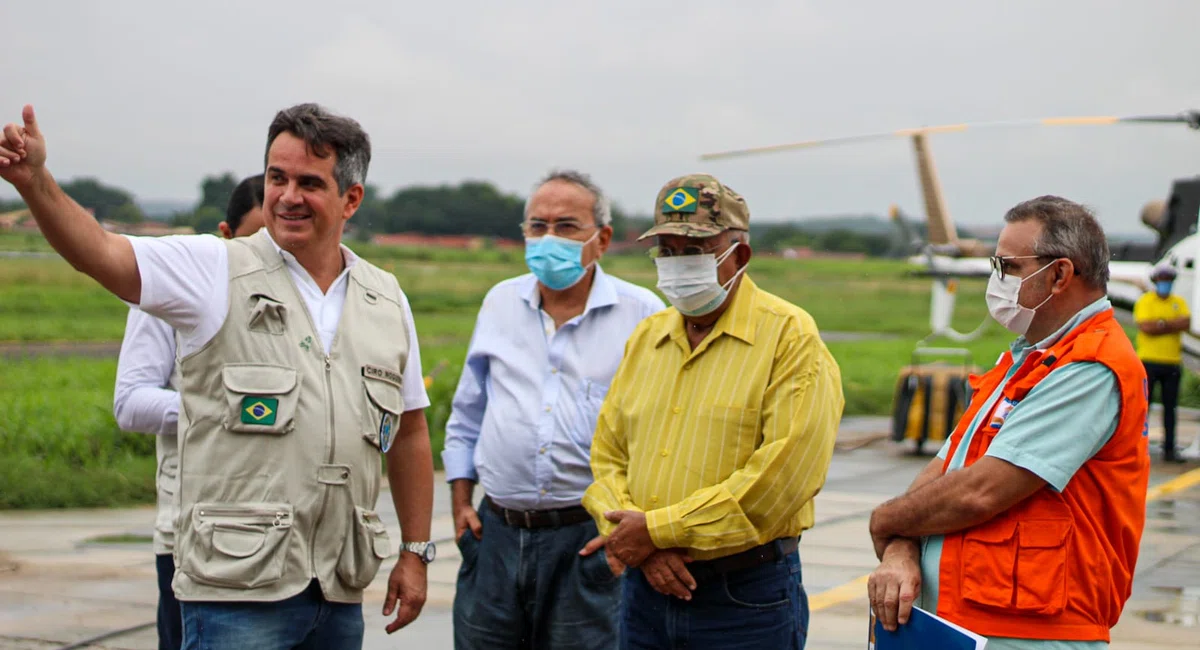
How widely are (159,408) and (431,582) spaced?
3.86 meters

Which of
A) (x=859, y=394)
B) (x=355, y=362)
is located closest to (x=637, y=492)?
(x=355, y=362)

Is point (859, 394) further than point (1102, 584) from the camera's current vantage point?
Yes

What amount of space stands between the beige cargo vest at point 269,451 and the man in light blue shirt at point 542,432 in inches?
36.9

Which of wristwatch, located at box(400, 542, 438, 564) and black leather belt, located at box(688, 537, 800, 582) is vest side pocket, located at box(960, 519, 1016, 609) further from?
wristwatch, located at box(400, 542, 438, 564)

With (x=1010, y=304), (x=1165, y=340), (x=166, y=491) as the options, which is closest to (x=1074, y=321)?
(x=1010, y=304)

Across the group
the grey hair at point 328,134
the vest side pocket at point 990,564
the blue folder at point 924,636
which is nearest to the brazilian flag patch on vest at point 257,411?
the grey hair at point 328,134

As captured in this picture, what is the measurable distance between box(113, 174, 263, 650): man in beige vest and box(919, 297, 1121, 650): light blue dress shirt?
248 centimetres

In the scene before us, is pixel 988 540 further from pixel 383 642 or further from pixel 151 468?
pixel 151 468

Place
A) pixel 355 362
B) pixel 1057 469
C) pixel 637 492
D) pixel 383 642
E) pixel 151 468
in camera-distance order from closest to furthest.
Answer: pixel 1057 469 → pixel 355 362 → pixel 637 492 → pixel 383 642 → pixel 151 468

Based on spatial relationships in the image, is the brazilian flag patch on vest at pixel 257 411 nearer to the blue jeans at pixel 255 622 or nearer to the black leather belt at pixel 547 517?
the blue jeans at pixel 255 622

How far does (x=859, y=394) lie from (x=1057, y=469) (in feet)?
59.6

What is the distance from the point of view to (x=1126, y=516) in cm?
318

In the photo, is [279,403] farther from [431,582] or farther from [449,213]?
[449,213]

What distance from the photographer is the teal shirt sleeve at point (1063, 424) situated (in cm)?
308
